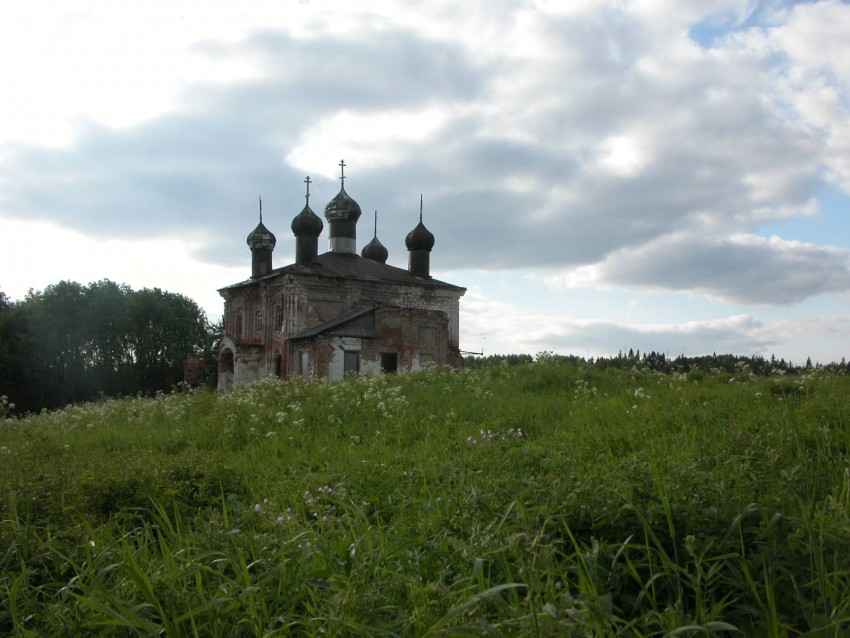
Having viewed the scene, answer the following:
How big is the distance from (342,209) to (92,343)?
67.2 ft

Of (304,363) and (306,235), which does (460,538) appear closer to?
(304,363)

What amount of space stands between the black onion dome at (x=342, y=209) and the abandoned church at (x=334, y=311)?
53mm

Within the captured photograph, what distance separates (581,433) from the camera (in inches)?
268

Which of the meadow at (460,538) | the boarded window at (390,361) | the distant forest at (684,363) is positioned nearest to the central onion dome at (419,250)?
the boarded window at (390,361)

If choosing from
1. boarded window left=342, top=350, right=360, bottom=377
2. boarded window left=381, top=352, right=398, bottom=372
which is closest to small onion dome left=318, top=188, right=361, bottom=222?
boarded window left=381, top=352, right=398, bottom=372

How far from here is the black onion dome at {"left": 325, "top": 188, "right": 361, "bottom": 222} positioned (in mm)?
40750

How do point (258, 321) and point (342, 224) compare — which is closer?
point (258, 321)

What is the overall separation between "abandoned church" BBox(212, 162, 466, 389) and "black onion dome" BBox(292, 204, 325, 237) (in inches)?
2.0

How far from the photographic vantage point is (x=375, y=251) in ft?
150

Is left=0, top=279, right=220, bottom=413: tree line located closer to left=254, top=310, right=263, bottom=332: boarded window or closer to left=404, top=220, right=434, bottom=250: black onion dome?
left=254, top=310, right=263, bottom=332: boarded window

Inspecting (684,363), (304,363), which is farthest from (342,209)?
(684,363)

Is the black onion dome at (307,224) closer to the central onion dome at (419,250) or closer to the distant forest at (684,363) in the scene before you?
the central onion dome at (419,250)

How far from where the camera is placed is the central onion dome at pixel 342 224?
133ft

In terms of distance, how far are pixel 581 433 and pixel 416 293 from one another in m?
30.7
